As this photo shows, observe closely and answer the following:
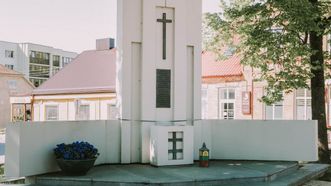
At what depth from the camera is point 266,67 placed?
13406 mm

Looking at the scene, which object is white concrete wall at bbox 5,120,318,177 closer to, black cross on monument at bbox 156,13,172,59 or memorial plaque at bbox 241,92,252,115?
black cross on monument at bbox 156,13,172,59

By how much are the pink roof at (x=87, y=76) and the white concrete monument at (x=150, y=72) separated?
14.0 m

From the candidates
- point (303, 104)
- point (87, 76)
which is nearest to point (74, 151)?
point (303, 104)

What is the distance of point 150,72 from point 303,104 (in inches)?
612

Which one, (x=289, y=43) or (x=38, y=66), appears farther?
(x=38, y=66)

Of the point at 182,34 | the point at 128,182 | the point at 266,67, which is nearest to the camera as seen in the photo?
the point at 128,182

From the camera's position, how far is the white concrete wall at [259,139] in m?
11.4

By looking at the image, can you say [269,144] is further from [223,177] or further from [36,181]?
[36,181]

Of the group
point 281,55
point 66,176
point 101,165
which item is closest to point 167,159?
point 101,165

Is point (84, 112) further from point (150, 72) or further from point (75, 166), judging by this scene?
point (75, 166)

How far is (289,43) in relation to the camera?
12.8 m

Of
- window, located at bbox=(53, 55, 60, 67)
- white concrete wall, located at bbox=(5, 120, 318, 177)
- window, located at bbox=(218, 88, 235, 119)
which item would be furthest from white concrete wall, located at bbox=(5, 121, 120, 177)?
window, located at bbox=(53, 55, 60, 67)

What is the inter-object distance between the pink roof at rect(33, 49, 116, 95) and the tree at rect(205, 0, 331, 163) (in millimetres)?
12827

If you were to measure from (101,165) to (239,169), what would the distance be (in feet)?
11.4
